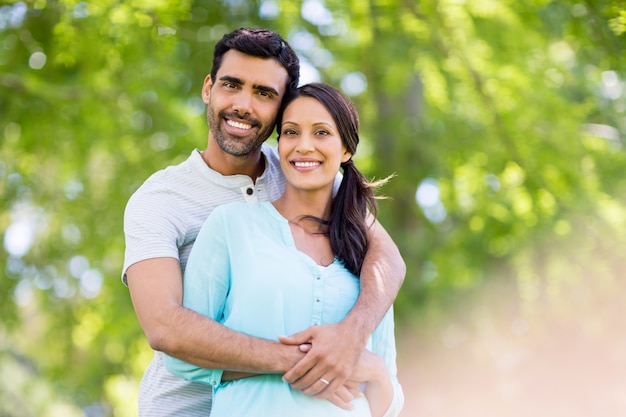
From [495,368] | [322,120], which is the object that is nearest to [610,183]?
[495,368]

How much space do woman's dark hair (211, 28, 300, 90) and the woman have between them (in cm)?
22

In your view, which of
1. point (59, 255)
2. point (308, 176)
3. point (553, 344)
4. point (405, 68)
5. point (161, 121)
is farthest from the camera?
point (59, 255)

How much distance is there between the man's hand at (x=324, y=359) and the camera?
227 centimetres

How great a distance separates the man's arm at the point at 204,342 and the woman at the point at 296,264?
0.07m

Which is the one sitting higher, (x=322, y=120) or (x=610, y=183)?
(x=322, y=120)

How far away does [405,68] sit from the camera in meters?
4.65

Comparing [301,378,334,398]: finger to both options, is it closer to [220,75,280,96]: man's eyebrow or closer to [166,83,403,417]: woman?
[166,83,403,417]: woman

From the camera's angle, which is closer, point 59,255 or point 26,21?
point 26,21

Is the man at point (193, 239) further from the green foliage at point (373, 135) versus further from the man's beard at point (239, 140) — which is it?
the green foliage at point (373, 135)

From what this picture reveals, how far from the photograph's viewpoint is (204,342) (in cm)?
225

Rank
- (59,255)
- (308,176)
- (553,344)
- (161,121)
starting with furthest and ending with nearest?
(59,255)
(161,121)
(553,344)
(308,176)

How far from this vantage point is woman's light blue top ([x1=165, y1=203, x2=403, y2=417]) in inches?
91.5

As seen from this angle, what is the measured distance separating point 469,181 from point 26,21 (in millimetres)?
2864

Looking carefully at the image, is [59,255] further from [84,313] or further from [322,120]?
[322,120]
